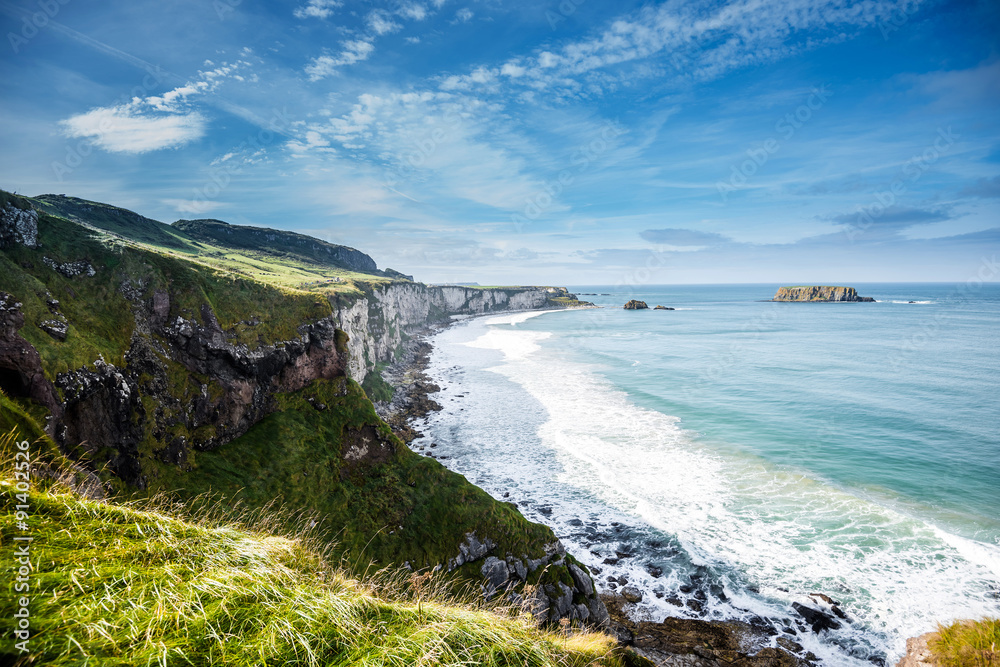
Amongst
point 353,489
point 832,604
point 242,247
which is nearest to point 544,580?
point 353,489

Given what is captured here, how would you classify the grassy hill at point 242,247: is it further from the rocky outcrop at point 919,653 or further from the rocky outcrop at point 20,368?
the rocky outcrop at point 919,653

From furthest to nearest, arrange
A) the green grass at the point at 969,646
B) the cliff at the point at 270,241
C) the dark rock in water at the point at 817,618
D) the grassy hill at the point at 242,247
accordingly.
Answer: the cliff at the point at 270,241 → the grassy hill at the point at 242,247 → the dark rock in water at the point at 817,618 → the green grass at the point at 969,646

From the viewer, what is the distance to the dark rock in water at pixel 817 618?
18.1 metres

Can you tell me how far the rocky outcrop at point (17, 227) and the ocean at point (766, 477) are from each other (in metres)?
26.6

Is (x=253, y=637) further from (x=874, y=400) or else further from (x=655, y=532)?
(x=874, y=400)

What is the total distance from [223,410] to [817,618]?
29496mm

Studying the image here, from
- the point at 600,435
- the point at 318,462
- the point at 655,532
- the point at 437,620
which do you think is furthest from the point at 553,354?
the point at 437,620

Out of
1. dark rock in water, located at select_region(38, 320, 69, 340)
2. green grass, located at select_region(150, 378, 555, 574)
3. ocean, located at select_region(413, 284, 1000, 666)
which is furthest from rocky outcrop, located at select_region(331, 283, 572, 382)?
dark rock in water, located at select_region(38, 320, 69, 340)

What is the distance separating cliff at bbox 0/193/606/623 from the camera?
15359 mm

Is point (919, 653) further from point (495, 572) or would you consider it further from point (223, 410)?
point (223, 410)

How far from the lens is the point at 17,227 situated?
1753cm

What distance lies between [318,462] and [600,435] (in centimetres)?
2579

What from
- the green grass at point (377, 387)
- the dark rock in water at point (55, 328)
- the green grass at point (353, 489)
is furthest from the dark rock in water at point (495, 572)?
the green grass at point (377, 387)

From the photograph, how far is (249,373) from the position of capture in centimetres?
2198
